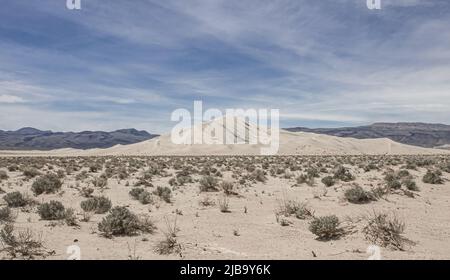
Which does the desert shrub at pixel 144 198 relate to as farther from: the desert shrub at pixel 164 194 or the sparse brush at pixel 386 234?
the sparse brush at pixel 386 234

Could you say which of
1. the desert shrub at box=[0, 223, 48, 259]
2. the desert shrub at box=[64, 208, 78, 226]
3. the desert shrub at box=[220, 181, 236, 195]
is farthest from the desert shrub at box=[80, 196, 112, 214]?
the desert shrub at box=[220, 181, 236, 195]

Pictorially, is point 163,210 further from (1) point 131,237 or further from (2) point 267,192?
(2) point 267,192

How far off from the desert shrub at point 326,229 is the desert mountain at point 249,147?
Result: 80.4 m

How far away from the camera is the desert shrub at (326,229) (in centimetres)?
980

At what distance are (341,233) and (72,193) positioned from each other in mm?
12737

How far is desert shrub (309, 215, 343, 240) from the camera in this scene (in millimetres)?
9797

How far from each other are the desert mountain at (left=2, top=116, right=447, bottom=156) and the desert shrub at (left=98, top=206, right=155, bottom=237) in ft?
260

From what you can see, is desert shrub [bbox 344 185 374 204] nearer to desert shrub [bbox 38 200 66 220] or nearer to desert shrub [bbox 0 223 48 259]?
desert shrub [bbox 38 200 66 220]

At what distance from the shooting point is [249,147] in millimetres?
101062

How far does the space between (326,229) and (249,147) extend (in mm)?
91366

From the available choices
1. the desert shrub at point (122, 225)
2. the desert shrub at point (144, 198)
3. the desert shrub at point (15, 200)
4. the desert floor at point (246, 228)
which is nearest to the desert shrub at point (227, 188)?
the desert floor at point (246, 228)

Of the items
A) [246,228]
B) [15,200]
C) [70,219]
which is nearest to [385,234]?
[246,228]

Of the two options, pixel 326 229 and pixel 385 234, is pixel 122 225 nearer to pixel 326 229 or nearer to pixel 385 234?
pixel 326 229
